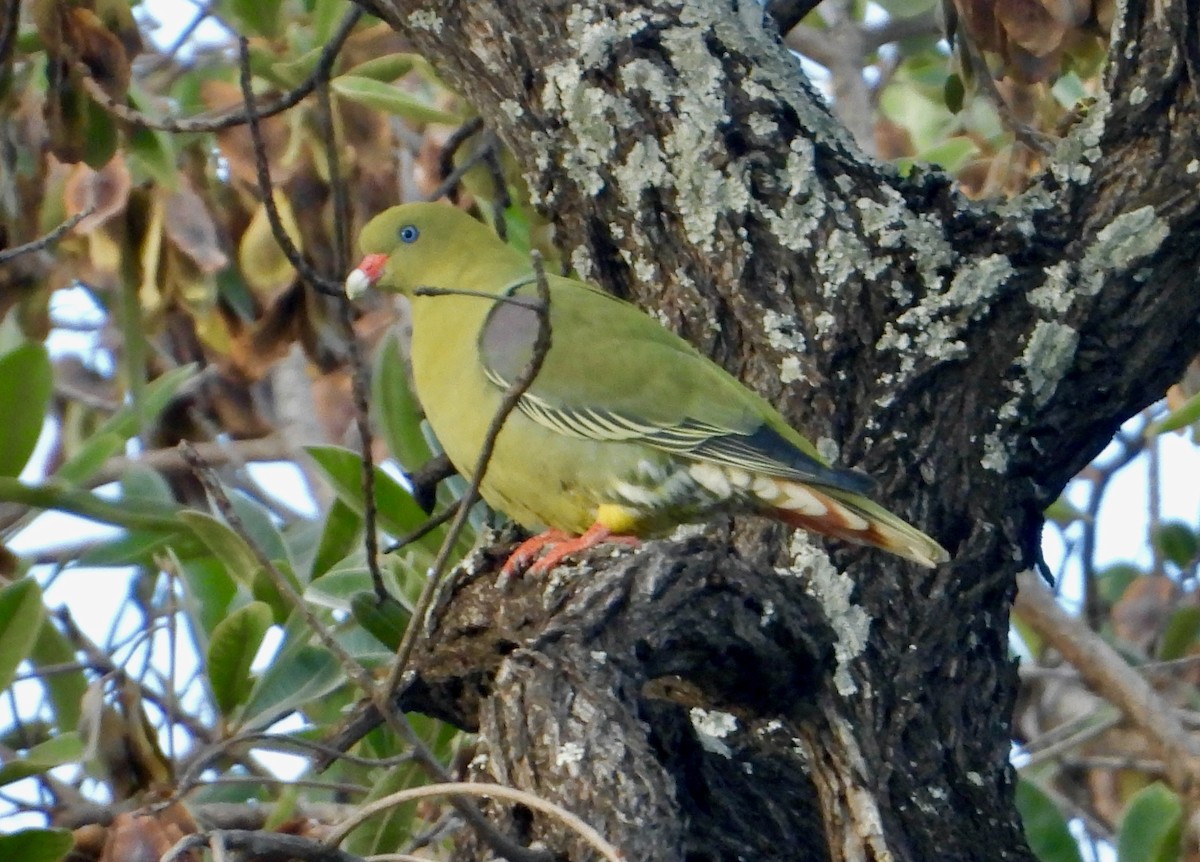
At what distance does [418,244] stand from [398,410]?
321 mm

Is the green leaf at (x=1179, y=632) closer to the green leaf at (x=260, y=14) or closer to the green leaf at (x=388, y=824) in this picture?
the green leaf at (x=388, y=824)

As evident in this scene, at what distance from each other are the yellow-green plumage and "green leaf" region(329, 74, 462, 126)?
634 mm

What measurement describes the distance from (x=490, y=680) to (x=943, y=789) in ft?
1.73

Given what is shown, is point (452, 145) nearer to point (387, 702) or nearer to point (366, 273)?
point (366, 273)

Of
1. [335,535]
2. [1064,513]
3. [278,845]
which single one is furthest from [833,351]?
[1064,513]

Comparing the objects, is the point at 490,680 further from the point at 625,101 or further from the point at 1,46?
the point at 1,46

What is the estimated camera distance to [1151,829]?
10.1 feet

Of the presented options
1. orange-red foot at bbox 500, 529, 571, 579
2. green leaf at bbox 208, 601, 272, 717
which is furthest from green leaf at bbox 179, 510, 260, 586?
orange-red foot at bbox 500, 529, 571, 579

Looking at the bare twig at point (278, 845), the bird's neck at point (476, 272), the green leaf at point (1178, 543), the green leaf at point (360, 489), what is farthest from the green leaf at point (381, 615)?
the green leaf at point (1178, 543)

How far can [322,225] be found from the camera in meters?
3.66

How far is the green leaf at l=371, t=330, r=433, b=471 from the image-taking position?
10.8 feet

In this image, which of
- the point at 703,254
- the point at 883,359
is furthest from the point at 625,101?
the point at 883,359

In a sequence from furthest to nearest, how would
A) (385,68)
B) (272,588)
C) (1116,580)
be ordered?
(1116,580)
(385,68)
(272,588)

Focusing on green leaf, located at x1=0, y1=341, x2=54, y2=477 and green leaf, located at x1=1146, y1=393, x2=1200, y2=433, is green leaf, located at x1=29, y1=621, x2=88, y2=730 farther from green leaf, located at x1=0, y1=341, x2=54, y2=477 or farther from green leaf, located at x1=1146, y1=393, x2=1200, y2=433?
green leaf, located at x1=1146, y1=393, x2=1200, y2=433
